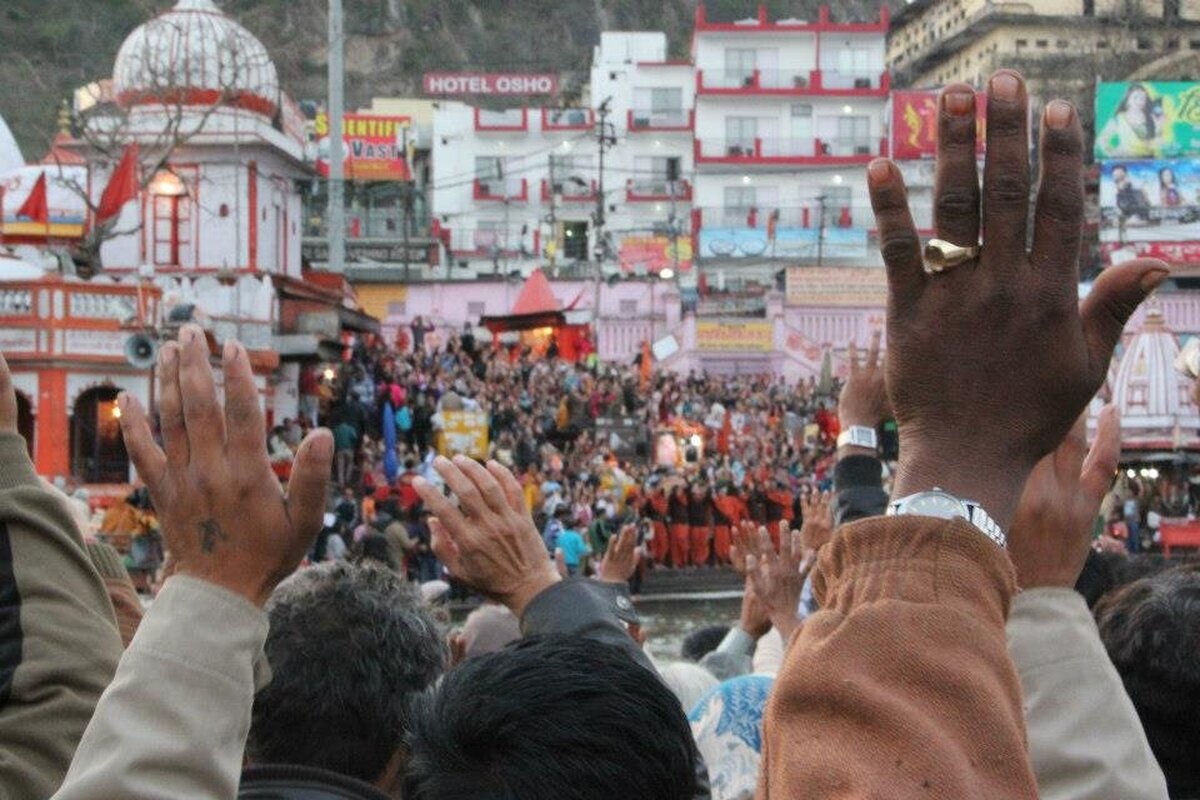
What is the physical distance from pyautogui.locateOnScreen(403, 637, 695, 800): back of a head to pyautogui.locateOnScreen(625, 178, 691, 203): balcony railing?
70.9m

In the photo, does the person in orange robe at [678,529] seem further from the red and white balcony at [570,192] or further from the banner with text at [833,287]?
the red and white balcony at [570,192]

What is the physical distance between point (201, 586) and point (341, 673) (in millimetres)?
986

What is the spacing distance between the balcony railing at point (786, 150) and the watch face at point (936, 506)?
230ft

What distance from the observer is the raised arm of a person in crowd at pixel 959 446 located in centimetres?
195

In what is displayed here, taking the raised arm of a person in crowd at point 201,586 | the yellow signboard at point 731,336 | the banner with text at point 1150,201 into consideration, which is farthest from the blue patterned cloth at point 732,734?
the banner with text at point 1150,201

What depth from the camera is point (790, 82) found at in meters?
74.3

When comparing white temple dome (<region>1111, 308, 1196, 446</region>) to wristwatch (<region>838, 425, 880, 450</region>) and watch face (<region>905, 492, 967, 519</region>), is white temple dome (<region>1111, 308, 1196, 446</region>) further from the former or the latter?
watch face (<region>905, 492, 967, 519</region>)

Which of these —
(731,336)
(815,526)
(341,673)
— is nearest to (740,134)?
(731,336)

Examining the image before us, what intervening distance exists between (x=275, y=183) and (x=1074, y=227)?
36134mm

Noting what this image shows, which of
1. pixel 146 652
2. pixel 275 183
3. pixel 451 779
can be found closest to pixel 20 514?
pixel 146 652

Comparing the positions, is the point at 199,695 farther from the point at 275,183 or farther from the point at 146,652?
the point at 275,183

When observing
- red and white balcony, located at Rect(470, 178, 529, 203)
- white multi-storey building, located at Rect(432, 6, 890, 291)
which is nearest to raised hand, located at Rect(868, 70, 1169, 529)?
white multi-storey building, located at Rect(432, 6, 890, 291)

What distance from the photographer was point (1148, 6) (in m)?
93.4

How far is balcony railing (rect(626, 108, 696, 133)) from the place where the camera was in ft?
244
